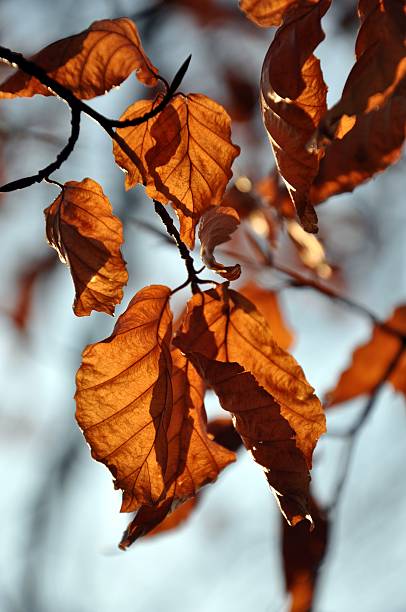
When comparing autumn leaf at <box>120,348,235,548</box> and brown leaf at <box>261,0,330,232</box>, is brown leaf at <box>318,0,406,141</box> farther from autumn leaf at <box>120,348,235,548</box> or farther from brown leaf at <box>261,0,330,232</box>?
autumn leaf at <box>120,348,235,548</box>

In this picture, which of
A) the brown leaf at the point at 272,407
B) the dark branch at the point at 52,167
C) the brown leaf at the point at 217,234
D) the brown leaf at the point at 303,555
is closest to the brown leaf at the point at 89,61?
the dark branch at the point at 52,167

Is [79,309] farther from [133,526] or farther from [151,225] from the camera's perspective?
[151,225]

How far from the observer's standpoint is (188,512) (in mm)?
1053

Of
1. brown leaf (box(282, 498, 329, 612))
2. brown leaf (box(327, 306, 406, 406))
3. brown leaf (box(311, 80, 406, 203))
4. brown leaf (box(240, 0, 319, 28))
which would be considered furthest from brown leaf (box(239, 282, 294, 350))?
brown leaf (box(240, 0, 319, 28))

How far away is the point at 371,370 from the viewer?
1.33 meters

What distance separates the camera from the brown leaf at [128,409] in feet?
2.05

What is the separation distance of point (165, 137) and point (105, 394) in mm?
230

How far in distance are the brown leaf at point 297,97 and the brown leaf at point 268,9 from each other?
22mm

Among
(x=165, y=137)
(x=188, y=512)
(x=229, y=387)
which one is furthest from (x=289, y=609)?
(x=165, y=137)

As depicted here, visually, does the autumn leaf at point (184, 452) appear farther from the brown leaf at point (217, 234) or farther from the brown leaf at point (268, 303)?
the brown leaf at point (268, 303)

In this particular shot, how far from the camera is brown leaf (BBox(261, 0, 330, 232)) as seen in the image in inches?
21.8

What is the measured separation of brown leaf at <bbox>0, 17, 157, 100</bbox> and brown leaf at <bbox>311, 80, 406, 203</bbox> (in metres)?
0.19

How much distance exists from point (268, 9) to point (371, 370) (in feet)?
2.77

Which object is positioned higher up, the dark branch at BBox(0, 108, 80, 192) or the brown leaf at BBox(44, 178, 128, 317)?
the dark branch at BBox(0, 108, 80, 192)
